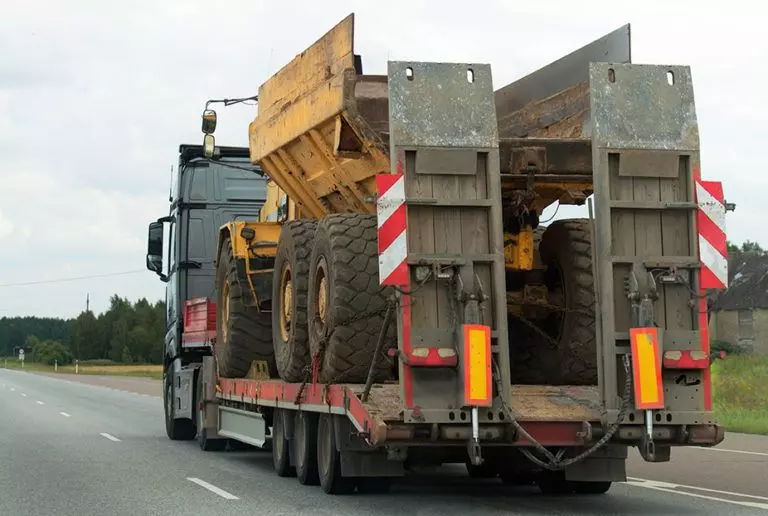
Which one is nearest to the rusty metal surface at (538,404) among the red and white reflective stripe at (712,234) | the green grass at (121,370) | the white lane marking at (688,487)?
the red and white reflective stripe at (712,234)

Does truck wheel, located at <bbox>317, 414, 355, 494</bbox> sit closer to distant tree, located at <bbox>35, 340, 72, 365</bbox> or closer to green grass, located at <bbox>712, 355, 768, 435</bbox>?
green grass, located at <bbox>712, 355, 768, 435</bbox>

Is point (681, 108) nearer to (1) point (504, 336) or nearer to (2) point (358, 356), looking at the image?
(1) point (504, 336)

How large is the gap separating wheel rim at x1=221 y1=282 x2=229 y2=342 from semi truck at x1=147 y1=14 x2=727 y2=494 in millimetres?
2335

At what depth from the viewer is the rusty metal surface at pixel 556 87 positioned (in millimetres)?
11227

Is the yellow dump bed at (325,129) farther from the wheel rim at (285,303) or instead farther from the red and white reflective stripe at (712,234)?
the red and white reflective stripe at (712,234)

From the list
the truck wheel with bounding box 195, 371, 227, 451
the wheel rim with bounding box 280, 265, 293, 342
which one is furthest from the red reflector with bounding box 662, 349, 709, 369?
the truck wheel with bounding box 195, 371, 227, 451

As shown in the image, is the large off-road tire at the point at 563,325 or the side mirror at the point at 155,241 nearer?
the large off-road tire at the point at 563,325

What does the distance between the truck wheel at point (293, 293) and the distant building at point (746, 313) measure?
6204 cm

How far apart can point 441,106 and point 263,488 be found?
180 inches

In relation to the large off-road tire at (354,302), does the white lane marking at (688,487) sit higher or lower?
lower

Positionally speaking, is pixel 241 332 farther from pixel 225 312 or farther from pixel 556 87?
pixel 556 87

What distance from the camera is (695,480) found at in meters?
13.7

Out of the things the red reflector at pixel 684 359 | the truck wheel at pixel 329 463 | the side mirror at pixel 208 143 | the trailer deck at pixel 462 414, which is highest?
the side mirror at pixel 208 143

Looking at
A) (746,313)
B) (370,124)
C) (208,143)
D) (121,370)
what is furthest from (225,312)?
(121,370)
